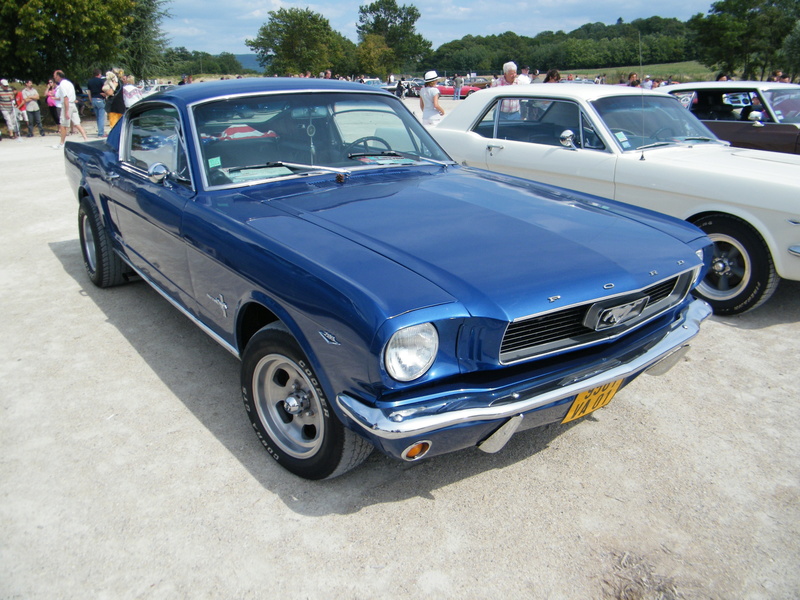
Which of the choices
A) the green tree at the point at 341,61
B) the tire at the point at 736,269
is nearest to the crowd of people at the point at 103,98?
the tire at the point at 736,269

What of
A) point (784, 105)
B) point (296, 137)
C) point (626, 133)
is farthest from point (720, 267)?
point (784, 105)

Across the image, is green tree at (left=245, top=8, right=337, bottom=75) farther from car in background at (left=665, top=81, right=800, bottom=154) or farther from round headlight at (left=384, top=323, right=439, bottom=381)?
round headlight at (left=384, top=323, right=439, bottom=381)

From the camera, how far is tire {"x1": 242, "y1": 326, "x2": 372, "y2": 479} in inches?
91.6

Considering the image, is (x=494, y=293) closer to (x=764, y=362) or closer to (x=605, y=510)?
(x=605, y=510)

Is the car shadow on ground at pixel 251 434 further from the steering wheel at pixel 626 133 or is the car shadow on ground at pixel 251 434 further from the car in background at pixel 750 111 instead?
the car in background at pixel 750 111

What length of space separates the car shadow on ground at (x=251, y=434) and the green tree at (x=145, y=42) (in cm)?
2979

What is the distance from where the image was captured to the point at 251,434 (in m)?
2.95

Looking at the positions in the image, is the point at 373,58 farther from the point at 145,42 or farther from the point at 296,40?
the point at 145,42

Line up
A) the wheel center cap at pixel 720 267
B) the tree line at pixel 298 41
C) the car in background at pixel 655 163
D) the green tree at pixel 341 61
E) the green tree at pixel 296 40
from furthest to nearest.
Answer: the green tree at pixel 341 61
the green tree at pixel 296 40
the tree line at pixel 298 41
the wheel center cap at pixel 720 267
the car in background at pixel 655 163

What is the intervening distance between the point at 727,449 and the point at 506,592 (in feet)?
4.92

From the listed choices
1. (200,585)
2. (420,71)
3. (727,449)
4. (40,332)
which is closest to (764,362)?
(727,449)

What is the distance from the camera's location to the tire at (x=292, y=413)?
7.63 ft

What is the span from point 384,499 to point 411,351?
2.76 feet

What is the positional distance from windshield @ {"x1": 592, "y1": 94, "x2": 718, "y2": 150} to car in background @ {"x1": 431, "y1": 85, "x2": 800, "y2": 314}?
0.04ft
